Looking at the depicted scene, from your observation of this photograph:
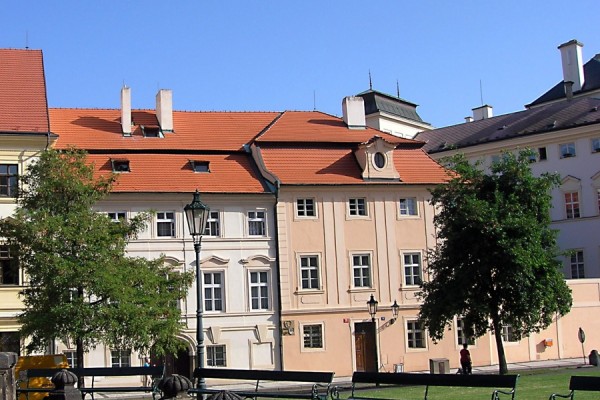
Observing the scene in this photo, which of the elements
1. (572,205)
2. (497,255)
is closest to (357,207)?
(497,255)

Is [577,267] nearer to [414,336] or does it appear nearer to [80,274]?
[414,336]

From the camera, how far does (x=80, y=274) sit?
2948 cm

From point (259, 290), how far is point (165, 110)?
34.3ft

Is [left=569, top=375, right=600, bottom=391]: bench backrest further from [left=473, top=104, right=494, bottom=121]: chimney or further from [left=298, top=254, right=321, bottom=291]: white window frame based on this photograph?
[left=473, top=104, right=494, bottom=121]: chimney

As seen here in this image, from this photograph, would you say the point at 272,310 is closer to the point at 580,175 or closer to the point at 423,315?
the point at 423,315

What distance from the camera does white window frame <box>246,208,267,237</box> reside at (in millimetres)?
42375

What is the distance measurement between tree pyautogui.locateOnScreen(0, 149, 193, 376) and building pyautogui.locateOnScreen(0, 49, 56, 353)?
480 centimetres

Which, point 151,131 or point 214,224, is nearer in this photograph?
point 214,224

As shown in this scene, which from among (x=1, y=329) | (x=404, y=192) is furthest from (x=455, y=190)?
(x=1, y=329)

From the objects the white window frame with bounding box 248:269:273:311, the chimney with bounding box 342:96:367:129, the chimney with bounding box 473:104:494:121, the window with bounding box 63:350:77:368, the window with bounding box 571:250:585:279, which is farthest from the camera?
the chimney with bounding box 473:104:494:121

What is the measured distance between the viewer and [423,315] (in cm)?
3669

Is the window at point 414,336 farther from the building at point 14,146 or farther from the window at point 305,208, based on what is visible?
the building at point 14,146

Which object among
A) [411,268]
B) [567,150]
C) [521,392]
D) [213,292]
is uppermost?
[567,150]

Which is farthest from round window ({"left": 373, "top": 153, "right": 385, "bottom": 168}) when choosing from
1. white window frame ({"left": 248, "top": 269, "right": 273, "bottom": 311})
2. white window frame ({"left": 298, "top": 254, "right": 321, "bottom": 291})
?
white window frame ({"left": 248, "top": 269, "right": 273, "bottom": 311})
